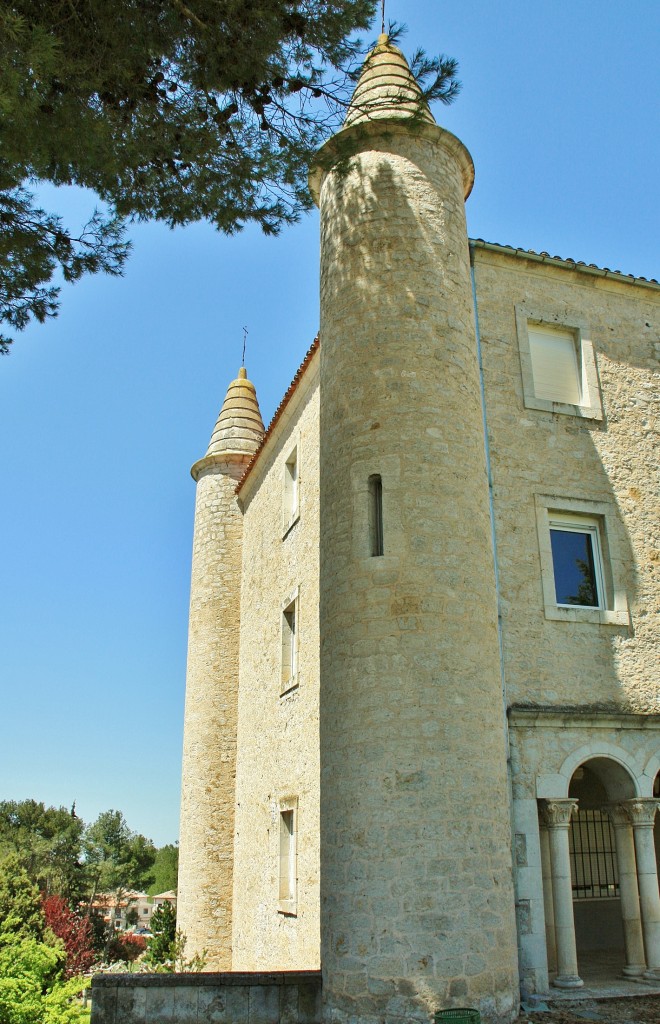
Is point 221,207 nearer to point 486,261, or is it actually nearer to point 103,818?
point 486,261

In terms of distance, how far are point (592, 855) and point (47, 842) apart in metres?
39.1

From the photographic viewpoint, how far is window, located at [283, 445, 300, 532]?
14578mm

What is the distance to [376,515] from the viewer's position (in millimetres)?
8898

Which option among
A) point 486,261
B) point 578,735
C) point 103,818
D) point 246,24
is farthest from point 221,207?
point 103,818

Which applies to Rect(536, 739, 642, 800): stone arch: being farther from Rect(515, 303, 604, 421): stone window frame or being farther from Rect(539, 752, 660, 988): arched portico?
Rect(515, 303, 604, 421): stone window frame

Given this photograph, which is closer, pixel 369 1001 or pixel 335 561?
pixel 369 1001

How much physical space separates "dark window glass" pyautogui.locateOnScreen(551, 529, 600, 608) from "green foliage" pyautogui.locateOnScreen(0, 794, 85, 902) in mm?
26692

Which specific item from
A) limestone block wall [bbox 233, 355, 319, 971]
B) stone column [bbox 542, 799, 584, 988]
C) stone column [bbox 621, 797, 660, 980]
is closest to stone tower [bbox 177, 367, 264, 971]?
limestone block wall [bbox 233, 355, 319, 971]

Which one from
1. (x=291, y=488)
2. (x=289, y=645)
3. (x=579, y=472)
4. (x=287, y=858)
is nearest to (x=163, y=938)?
(x=287, y=858)

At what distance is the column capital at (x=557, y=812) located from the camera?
30.0ft

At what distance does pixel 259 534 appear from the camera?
17188 millimetres

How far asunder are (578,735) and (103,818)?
43.2 metres

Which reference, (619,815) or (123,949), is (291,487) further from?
(123,949)

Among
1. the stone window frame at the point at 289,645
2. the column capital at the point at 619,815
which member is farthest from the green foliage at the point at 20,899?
the column capital at the point at 619,815
